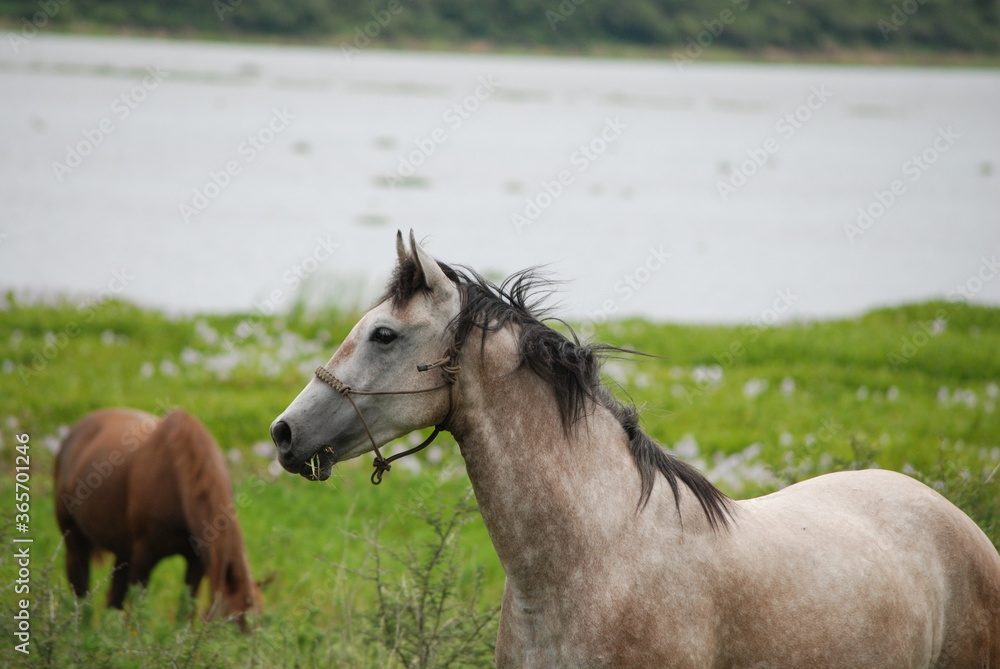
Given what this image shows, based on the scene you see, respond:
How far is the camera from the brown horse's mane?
550cm

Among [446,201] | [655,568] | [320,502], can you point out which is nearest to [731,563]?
[655,568]

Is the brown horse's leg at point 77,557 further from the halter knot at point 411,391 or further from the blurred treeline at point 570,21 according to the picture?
the blurred treeline at point 570,21

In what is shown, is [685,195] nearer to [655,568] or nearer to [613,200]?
[613,200]

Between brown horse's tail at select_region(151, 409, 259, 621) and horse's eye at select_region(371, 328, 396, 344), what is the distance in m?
2.80

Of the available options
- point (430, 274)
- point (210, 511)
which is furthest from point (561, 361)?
point (210, 511)

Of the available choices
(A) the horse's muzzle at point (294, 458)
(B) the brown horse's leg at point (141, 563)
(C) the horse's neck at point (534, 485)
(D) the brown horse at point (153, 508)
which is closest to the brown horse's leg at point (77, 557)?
(D) the brown horse at point (153, 508)

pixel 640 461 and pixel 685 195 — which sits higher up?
pixel 640 461

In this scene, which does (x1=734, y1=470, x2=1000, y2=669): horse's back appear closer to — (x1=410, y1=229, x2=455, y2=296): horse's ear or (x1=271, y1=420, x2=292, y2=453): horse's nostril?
(x1=410, y1=229, x2=455, y2=296): horse's ear

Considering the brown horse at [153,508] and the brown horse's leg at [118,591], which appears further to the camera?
the brown horse's leg at [118,591]

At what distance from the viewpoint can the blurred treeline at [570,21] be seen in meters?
49.8

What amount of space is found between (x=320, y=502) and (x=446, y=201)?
1627 cm

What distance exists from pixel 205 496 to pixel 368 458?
2905 mm

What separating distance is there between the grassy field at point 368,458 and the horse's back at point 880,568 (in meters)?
0.73

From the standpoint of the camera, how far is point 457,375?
3.01 metres
